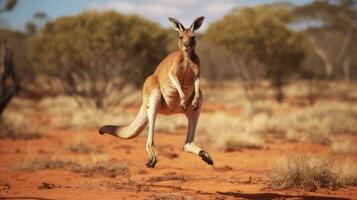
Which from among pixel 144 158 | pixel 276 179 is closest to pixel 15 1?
pixel 144 158

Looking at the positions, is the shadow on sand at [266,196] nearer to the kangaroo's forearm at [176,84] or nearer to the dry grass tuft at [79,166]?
the kangaroo's forearm at [176,84]

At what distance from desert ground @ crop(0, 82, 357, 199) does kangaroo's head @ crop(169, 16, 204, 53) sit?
2.30 m

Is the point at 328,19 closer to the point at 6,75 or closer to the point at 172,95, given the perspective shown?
the point at 6,75

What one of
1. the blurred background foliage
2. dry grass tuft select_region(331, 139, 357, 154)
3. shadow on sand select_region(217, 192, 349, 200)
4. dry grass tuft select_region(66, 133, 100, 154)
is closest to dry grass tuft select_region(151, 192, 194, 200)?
shadow on sand select_region(217, 192, 349, 200)

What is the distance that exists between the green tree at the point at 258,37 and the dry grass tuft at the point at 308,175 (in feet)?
60.5

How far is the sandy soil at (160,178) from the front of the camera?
8.42m

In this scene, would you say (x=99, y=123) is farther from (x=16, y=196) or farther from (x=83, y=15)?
(x=16, y=196)

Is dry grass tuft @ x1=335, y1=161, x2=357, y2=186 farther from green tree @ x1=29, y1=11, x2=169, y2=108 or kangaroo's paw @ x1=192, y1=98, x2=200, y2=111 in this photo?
green tree @ x1=29, y1=11, x2=169, y2=108

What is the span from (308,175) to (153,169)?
3.77 m

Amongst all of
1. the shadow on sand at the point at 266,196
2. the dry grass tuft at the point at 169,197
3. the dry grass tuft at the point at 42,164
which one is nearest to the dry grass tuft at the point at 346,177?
the shadow on sand at the point at 266,196

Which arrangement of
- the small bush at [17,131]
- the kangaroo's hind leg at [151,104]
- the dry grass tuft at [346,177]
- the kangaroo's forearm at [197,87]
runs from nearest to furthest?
1. the kangaroo's forearm at [197,87]
2. the kangaroo's hind leg at [151,104]
3. the dry grass tuft at [346,177]
4. the small bush at [17,131]

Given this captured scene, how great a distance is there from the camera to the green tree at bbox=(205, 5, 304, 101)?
2780 centimetres

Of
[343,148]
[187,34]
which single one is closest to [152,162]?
[187,34]

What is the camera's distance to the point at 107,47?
918 inches
